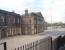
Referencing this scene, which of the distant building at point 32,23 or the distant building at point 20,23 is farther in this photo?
the distant building at point 32,23

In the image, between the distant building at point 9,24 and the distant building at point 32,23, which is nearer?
the distant building at point 9,24

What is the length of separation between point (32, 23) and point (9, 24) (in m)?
0.43

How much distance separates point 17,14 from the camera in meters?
1.34

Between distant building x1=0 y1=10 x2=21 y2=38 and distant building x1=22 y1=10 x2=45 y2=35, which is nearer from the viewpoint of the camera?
distant building x1=0 y1=10 x2=21 y2=38

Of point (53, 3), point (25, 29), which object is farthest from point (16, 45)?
point (53, 3)

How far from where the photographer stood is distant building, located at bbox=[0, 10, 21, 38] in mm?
1114

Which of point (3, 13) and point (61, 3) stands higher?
point (61, 3)

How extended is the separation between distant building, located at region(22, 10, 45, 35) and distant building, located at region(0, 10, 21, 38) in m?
0.10

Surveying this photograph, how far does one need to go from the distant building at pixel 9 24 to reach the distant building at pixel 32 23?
0.10m

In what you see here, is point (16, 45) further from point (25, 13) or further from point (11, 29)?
point (25, 13)

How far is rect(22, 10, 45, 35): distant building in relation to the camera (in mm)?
1433

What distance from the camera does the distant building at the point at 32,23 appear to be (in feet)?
4.70

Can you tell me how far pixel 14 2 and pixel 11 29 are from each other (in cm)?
30

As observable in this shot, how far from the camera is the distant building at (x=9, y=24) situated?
1.11m
